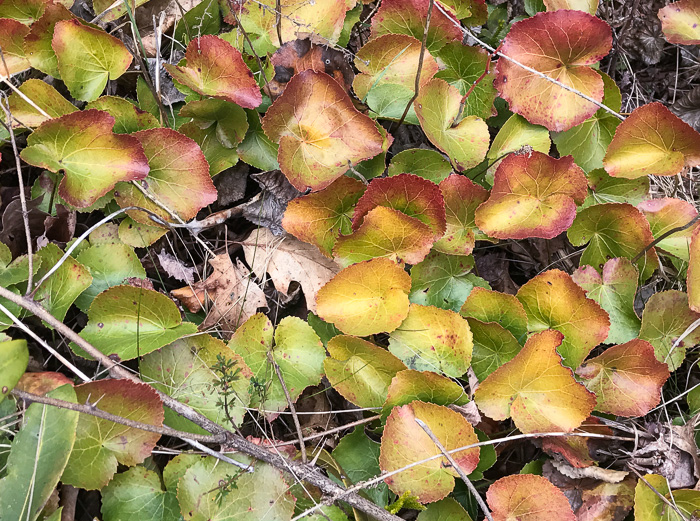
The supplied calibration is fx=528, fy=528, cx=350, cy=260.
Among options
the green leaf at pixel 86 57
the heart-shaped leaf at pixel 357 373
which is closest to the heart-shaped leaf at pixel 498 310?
the heart-shaped leaf at pixel 357 373

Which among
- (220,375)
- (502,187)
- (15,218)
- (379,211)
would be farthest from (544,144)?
(15,218)

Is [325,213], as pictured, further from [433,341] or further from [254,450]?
[254,450]

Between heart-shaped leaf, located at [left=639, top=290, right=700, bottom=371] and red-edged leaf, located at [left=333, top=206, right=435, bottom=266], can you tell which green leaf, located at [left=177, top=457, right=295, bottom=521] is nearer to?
red-edged leaf, located at [left=333, top=206, right=435, bottom=266]

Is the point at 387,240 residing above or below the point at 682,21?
below

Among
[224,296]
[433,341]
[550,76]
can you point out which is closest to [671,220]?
[550,76]

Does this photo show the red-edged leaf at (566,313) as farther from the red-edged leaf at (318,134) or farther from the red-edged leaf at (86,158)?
the red-edged leaf at (86,158)
